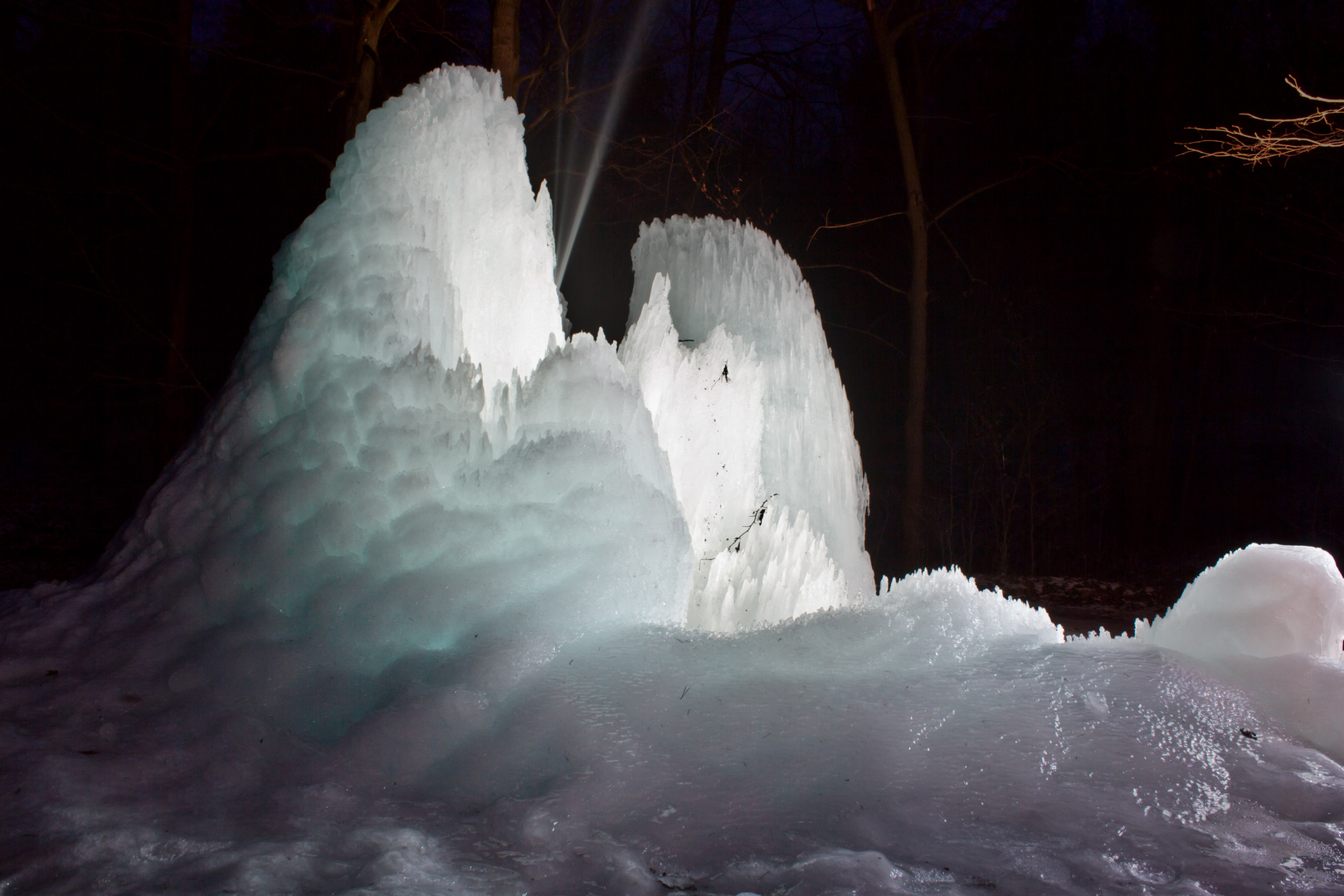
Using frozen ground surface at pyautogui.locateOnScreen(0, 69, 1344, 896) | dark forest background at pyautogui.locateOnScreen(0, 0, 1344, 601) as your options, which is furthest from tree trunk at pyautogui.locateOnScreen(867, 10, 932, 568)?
frozen ground surface at pyautogui.locateOnScreen(0, 69, 1344, 896)

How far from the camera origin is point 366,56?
26.9ft

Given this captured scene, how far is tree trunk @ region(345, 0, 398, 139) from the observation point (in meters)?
8.18

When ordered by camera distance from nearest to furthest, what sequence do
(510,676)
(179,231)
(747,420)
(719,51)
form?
(510,676), (747,420), (179,231), (719,51)

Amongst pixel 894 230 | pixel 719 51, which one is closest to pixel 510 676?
pixel 719 51

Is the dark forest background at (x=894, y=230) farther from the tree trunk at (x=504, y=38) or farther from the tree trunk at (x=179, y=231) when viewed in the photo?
the tree trunk at (x=504, y=38)

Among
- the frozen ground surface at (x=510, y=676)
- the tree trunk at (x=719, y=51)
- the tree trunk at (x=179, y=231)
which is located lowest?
the frozen ground surface at (x=510, y=676)

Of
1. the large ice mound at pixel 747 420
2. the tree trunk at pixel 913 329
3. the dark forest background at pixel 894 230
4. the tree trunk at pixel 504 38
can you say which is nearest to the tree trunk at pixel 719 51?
the dark forest background at pixel 894 230

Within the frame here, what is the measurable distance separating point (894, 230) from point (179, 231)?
500 inches

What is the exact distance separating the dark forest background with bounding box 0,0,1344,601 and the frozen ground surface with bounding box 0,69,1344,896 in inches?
266

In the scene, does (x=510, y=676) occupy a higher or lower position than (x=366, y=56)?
Result: lower

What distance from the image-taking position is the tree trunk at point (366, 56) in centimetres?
818

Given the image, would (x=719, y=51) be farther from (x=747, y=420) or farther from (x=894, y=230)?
(x=747, y=420)

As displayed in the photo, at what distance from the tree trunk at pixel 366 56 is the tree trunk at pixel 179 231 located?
391 cm

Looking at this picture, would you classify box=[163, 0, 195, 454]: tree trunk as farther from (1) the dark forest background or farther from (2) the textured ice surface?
(2) the textured ice surface
